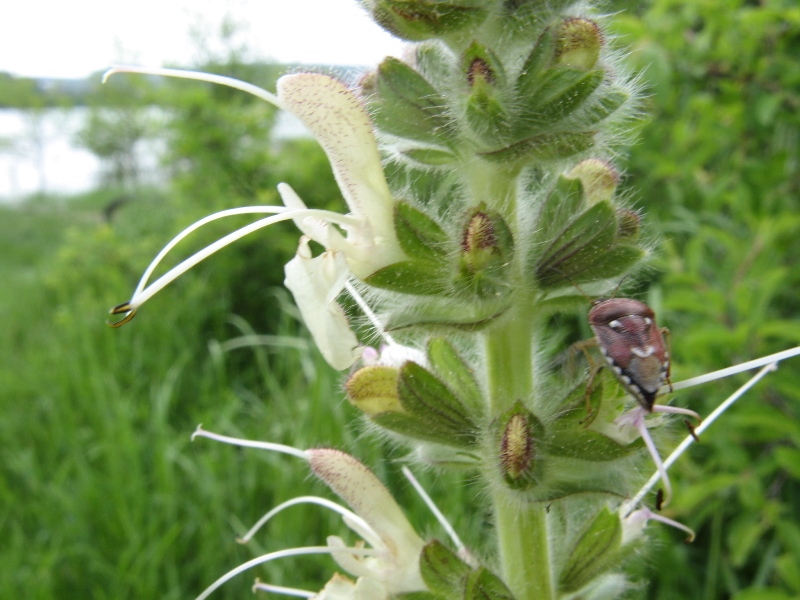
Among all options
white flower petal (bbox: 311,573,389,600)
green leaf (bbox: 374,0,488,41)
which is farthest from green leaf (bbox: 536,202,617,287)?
white flower petal (bbox: 311,573,389,600)

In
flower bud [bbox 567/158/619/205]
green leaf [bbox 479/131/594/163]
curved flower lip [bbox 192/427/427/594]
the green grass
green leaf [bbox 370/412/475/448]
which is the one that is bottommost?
the green grass

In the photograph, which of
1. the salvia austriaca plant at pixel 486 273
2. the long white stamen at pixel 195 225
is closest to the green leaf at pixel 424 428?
the salvia austriaca plant at pixel 486 273

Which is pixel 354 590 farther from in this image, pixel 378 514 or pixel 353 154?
pixel 353 154

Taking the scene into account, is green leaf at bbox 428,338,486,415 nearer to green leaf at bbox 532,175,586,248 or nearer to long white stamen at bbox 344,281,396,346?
long white stamen at bbox 344,281,396,346

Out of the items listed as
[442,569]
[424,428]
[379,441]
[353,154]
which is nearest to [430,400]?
[424,428]

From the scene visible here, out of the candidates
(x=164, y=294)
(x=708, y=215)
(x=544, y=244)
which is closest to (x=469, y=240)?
(x=544, y=244)
